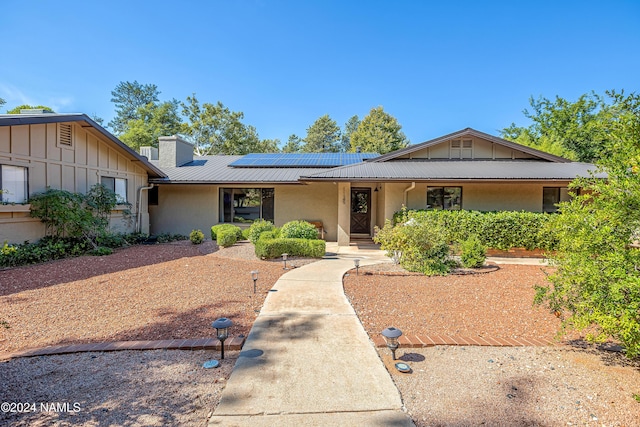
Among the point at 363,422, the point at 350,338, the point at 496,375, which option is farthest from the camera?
the point at 350,338

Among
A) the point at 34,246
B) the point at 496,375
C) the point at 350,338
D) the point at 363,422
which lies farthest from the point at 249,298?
the point at 34,246

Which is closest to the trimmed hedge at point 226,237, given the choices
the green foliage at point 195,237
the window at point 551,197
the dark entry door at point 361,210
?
the green foliage at point 195,237

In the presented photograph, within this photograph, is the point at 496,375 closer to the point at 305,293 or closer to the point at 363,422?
the point at 363,422

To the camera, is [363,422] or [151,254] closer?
[363,422]

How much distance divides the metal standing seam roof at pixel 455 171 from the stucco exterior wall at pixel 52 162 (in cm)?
798

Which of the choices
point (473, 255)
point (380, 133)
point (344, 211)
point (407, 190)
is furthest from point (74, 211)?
point (380, 133)

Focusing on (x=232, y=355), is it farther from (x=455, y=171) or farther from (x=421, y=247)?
(x=455, y=171)

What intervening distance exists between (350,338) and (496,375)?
1620 mm

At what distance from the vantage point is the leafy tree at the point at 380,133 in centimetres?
3378

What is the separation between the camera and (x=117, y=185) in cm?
1256

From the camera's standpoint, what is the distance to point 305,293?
5.72 m

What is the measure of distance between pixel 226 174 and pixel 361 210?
682 centimetres

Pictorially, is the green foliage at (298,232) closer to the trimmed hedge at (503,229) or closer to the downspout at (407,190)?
the trimmed hedge at (503,229)

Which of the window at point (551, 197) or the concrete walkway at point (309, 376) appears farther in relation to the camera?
the window at point (551, 197)
